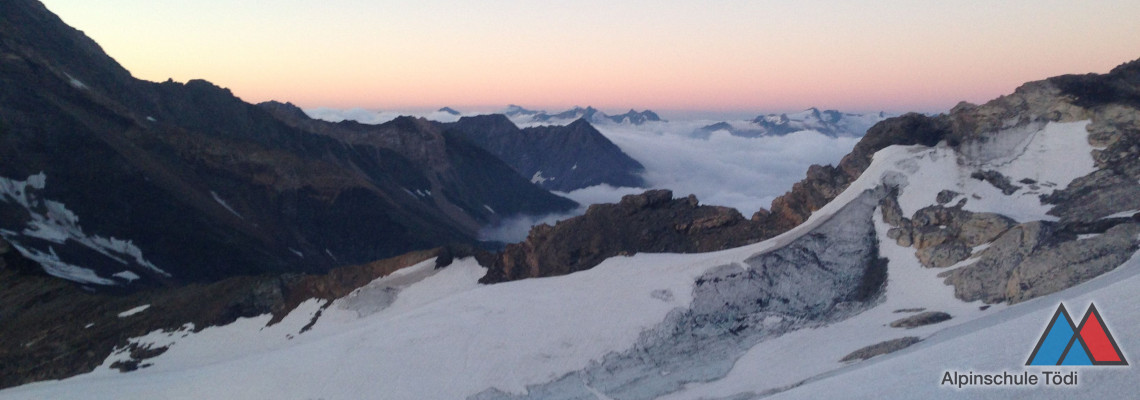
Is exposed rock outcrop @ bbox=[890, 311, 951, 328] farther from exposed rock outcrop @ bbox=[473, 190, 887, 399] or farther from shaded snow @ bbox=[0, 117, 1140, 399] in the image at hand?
exposed rock outcrop @ bbox=[473, 190, 887, 399]

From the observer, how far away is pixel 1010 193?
34.7 m

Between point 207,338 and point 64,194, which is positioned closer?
point 207,338

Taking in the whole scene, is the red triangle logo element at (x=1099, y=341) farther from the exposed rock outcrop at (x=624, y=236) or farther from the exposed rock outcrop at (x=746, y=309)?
the exposed rock outcrop at (x=624, y=236)

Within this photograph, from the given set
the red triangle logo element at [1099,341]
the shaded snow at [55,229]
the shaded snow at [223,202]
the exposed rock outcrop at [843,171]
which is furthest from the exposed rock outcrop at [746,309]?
the shaded snow at [223,202]

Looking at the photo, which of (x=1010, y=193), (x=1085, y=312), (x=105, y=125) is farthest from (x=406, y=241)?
(x=1085, y=312)

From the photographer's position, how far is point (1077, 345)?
1318 cm

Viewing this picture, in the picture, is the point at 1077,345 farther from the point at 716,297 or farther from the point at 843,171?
the point at 843,171

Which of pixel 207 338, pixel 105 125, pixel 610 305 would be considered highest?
pixel 105 125

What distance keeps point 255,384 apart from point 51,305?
25023 mm

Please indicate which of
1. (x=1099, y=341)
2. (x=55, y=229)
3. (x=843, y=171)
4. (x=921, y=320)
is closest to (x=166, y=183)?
(x=55, y=229)

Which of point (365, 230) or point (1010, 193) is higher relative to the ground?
point (1010, 193)

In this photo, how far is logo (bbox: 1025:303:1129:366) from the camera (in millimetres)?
12398

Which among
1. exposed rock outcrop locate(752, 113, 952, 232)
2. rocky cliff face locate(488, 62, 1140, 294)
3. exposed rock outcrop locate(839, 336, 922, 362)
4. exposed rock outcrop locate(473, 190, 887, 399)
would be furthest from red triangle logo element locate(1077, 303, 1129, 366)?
exposed rock outcrop locate(752, 113, 952, 232)

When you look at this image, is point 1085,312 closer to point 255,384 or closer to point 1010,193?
point 1010,193
